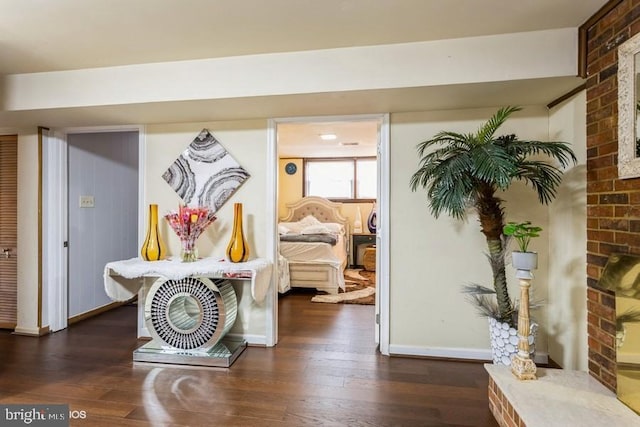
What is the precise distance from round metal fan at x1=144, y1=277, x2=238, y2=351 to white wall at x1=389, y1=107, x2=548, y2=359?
140 centimetres

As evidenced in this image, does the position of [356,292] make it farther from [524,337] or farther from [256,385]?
[524,337]

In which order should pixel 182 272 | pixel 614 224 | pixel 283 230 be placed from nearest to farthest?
pixel 614 224 → pixel 182 272 → pixel 283 230

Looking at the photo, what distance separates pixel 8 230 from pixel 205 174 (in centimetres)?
211

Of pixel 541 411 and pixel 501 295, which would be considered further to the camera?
pixel 501 295

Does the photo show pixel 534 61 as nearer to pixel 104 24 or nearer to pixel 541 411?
pixel 541 411

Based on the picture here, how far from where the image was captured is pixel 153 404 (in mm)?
2035

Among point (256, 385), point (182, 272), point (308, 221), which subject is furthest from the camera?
point (308, 221)

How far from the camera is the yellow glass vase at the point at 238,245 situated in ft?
8.82

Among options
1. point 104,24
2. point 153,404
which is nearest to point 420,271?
point 153,404

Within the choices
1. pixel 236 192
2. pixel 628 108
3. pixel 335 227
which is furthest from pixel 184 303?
pixel 335 227

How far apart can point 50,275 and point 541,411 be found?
404 centimetres

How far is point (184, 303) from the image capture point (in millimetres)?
2695

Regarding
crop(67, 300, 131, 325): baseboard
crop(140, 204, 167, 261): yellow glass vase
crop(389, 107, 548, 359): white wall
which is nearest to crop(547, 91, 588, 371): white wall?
crop(389, 107, 548, 359): white wall

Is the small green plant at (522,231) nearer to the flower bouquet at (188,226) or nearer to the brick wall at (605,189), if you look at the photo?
the brick wall at (605,189)
